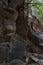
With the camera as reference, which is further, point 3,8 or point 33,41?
point 33,41

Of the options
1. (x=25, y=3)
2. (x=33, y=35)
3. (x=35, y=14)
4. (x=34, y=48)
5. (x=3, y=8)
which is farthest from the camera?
(x=35, y=14)

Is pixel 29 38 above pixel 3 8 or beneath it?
beneath

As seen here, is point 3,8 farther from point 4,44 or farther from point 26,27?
point 26,27

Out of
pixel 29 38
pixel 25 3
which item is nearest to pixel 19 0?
pixel 25 3

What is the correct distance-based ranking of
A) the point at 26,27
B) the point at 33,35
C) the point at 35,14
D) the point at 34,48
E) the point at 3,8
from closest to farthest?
the point at 3,8 → the point at 26,27 → the point at 34,48 → the point at 33,35 → the point at 35,14

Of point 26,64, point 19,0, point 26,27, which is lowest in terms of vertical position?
point 26,64

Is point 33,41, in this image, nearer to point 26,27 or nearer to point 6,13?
point 26,27

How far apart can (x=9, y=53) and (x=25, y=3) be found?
1.55 metres

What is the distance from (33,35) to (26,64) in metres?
1.76

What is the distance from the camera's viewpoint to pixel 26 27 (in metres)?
5.20

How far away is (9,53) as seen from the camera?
4195 millimetres

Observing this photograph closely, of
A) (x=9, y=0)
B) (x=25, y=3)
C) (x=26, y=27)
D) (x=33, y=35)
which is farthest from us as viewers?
(x=33, y=35)

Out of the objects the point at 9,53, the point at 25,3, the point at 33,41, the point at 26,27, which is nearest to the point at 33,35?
the point at 33,41

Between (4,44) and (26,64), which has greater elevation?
(4,44)
